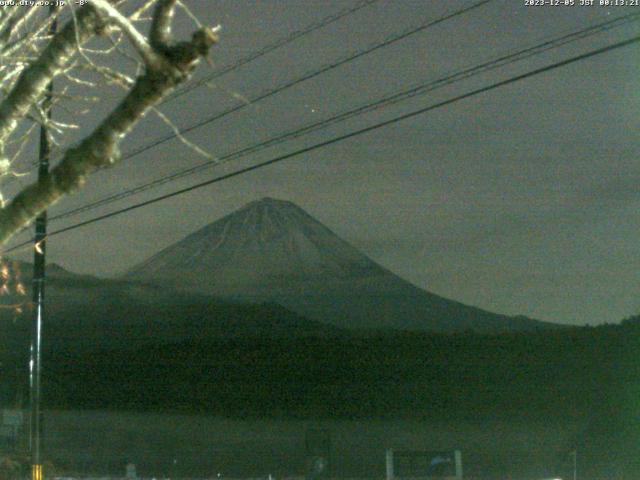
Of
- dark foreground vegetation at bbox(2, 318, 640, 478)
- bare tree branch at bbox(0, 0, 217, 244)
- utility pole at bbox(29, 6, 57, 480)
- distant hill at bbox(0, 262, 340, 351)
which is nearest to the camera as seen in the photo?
bare tree branch at bbox(0, 0, 217, 244)

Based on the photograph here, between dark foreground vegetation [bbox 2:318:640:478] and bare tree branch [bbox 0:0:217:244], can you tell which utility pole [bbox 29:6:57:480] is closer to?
bare tree branch [bbox 0:0:217:244]

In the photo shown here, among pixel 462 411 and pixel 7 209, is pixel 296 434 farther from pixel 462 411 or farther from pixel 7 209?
pixel 7 209

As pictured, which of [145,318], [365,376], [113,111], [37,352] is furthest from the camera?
[145,318]

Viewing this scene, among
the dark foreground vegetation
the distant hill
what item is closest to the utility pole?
the dark foreground vegetation

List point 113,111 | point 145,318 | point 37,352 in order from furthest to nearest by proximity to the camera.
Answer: point 145,318
point 37,352
point 113,111

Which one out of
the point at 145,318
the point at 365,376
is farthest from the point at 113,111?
the point at 145,318

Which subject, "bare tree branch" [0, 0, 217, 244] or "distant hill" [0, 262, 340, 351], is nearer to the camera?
"bare tree branch" [0, 0, 217, 244]

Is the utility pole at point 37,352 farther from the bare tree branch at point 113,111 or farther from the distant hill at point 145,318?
the distant hill at point 145,318

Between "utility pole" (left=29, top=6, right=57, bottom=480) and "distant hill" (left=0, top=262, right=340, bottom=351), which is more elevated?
"distant hill" (left=0, top=262, right=340, bottom=351)

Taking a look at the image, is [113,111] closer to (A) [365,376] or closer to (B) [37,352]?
(B) [37,352]

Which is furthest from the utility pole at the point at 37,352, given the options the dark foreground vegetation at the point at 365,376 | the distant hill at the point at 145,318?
the distant hill at the point at 145,318

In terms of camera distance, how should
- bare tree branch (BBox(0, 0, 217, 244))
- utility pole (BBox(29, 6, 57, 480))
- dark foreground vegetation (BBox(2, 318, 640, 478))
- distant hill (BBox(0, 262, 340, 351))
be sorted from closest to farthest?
bare tree branch (BBox(0, 0, 217, 244)), utility pole (BBox(29, 6, 57, 480)), dark foreground vegetation (BBox(2, 318, 640, 478)), distant hill (BBox(0, 262, 340, 351))
